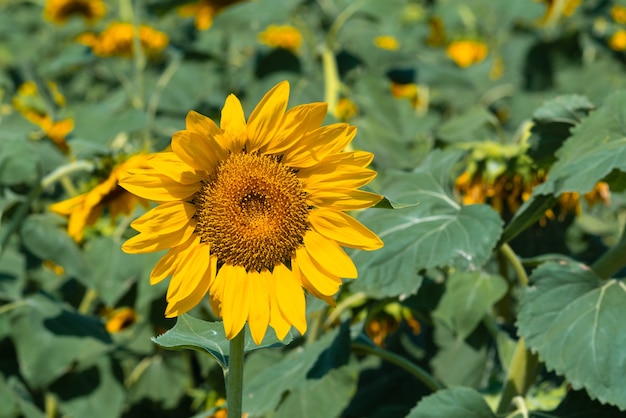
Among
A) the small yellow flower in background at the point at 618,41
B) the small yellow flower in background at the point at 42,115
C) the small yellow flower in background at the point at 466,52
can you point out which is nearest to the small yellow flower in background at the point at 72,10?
the small yellow flower in background at the point at 42,115

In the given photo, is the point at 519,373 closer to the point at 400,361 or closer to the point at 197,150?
the point at 400,361

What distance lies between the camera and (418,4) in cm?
428

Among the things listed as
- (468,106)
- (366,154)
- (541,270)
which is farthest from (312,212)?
(468,106)

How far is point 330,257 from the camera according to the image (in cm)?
113

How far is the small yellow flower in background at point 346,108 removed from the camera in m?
2.47

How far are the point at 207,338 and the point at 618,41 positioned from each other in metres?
2.58

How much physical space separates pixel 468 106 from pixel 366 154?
167cm

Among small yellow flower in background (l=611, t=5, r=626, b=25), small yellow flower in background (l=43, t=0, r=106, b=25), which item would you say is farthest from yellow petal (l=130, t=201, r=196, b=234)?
small yellow flower in background (l=43, t=0, r=106, b=25)

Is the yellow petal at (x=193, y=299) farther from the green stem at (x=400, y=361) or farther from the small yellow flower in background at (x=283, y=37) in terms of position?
the small yellow flower in background at (x=283, y=37)

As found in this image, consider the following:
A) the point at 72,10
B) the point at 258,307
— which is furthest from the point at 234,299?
the point at 72,10

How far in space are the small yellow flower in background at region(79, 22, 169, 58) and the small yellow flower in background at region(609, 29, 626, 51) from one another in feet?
4.70

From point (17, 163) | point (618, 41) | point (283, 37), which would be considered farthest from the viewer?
point (283, 37)

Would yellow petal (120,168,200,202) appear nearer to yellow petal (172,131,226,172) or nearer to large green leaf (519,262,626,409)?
yellow petal (172,131,226,172)

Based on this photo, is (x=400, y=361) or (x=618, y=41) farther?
(x=618, y=41)
